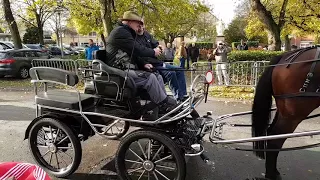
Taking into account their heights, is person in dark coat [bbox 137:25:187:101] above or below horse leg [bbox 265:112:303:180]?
above

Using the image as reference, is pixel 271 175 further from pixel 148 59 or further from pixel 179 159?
pixel 148 59

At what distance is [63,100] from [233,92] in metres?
6.97

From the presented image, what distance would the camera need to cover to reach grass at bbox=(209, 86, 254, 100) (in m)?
9.36

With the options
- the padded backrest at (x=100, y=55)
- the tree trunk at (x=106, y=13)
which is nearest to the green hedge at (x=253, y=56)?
the tree trunk at (x=106, y=13)

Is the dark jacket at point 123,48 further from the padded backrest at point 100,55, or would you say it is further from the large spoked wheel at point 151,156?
the large spoked wheel at point 151,156

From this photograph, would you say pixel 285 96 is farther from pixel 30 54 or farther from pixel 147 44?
pixel 30 54

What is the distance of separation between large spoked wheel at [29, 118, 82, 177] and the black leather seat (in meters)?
0.23

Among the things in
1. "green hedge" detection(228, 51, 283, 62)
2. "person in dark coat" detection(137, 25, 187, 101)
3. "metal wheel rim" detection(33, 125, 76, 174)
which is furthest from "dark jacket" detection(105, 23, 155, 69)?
"green hedge" detection(228, 51, 283, 62)

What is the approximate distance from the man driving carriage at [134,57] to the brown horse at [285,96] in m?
1.17

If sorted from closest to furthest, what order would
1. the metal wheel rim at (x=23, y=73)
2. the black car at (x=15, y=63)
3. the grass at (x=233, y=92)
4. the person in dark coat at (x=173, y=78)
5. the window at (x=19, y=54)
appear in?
the person in dark coat at (x=173, y=78) < the grass at (x=233, y=92) < the black car at (x=15, y=63) < the window at (x=19, y=54) < the metal wheel rim at (x=23, y=73)

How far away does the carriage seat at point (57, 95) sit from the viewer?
3855 millimetres

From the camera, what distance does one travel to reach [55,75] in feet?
13.0

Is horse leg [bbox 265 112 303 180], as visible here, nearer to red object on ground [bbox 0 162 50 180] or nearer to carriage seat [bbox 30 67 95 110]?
carriage seat [bbox 30 67 95 110]

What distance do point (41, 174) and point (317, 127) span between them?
18.7 feet
